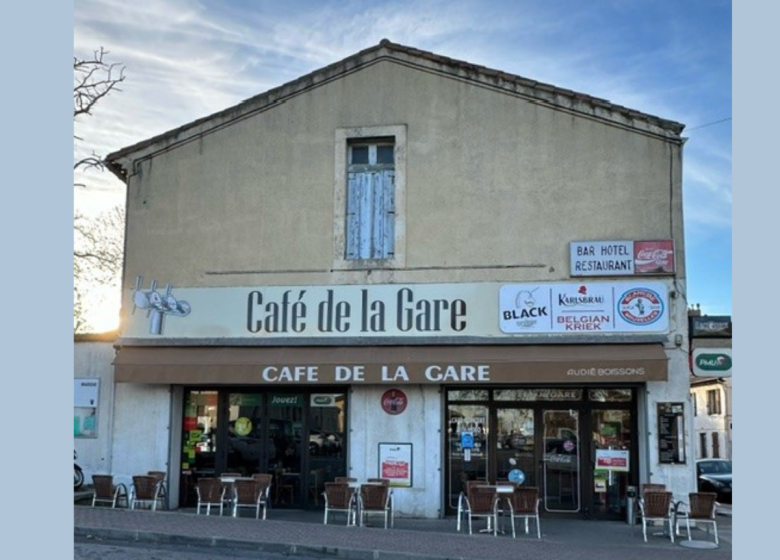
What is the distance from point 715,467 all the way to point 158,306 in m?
17.2

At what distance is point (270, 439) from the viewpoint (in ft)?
52.7

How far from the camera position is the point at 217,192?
54.2 ft

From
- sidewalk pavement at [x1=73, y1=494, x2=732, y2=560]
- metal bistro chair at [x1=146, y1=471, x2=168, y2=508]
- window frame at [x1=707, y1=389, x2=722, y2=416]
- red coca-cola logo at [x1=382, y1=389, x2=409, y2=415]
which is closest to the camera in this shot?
sidewalk pavement at [x1=73, y1=494, x2=732, y2=560]

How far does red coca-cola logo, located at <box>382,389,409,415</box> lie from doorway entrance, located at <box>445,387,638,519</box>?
97 cm

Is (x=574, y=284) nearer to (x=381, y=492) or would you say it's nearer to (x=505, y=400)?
(x=505, y=400)

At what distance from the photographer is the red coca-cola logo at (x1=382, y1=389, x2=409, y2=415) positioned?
1517cm

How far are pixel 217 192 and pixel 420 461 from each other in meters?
6.86

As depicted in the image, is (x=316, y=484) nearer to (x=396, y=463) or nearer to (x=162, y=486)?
(x=396, y=463)

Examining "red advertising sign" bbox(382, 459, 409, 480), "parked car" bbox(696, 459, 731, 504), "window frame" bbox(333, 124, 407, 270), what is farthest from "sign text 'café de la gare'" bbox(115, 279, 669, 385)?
"parked car" bbox(696, 459, 731, 504)

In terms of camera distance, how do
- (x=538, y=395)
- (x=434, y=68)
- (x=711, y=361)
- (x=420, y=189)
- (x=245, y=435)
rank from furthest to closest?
(x=245, y=435) → (x=434, y=68) → (x=420, y=189) → (x=538, y=395) → (x=711, y=361)

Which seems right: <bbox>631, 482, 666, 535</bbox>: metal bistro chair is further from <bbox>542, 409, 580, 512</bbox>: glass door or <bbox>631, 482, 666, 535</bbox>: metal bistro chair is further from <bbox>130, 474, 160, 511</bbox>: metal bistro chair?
<bbox>130, 474, 160, 511</bbox>: metal bistro chair

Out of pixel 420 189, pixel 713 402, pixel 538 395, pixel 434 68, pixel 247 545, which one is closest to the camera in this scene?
pixel 247 545

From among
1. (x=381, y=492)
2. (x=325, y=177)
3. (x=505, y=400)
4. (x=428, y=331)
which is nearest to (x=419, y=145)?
(x=325, y=177)

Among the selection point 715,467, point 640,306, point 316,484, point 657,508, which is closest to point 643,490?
point 657,508
